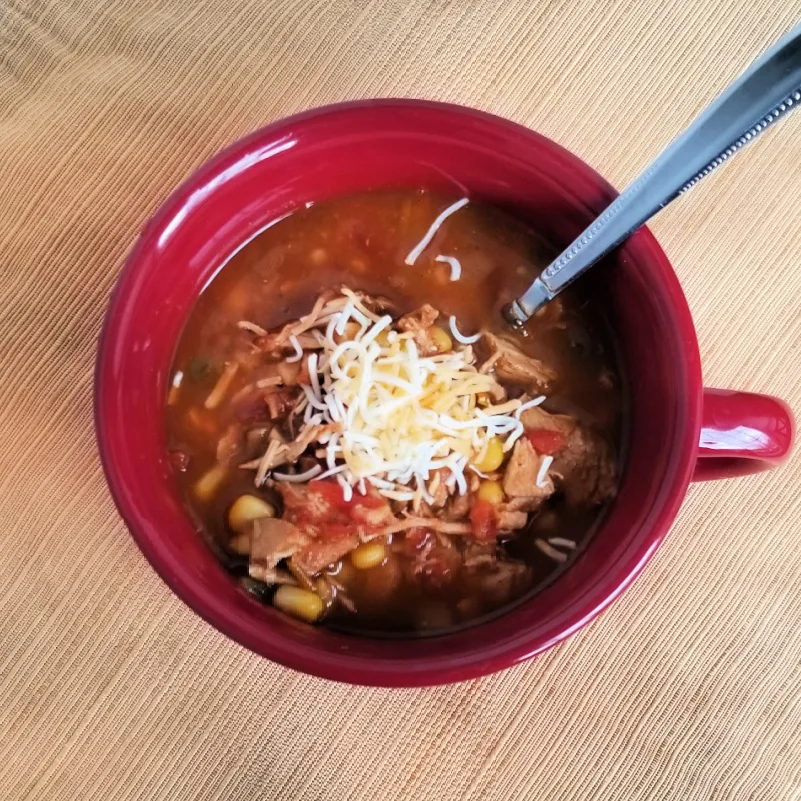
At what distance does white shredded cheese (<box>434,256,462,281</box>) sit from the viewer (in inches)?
52.6

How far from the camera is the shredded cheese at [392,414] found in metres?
1.27

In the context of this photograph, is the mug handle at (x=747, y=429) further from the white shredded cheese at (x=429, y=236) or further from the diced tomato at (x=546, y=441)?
the white shredded cheese at (x=429, y=236)

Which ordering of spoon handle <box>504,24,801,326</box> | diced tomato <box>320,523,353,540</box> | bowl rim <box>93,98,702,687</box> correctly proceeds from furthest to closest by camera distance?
diced tomato <box>320,523,353,540</box>, bowl rim <box>93,98,702,687</box>, spoon handle <box>504,24,801,326</box>

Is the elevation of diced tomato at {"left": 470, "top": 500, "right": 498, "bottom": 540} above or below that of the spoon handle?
below

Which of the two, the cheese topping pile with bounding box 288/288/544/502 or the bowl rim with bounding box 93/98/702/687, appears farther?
the cheese topping pile with bounding box 288/288/544/502

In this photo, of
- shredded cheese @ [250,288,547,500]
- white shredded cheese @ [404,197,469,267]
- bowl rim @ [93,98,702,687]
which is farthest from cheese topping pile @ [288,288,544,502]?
bowl rim @ [93,98,702,687]

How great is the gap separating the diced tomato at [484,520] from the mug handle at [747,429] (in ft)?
1.04

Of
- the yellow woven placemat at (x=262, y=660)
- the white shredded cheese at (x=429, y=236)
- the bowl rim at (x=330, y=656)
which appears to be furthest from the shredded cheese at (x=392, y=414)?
the yellow woven placemat at (x=262, y=660)

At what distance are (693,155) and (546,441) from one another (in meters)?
0.50

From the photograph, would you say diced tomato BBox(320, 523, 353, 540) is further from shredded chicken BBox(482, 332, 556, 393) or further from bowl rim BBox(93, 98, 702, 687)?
shredded chicken BBox(482, 332, 556, 393)

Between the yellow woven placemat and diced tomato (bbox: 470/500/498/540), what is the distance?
0.83ft

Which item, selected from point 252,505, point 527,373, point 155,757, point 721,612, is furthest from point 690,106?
point 155,757

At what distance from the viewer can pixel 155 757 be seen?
52.9 inches

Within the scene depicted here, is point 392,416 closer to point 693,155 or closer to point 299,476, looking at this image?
point 299,476
